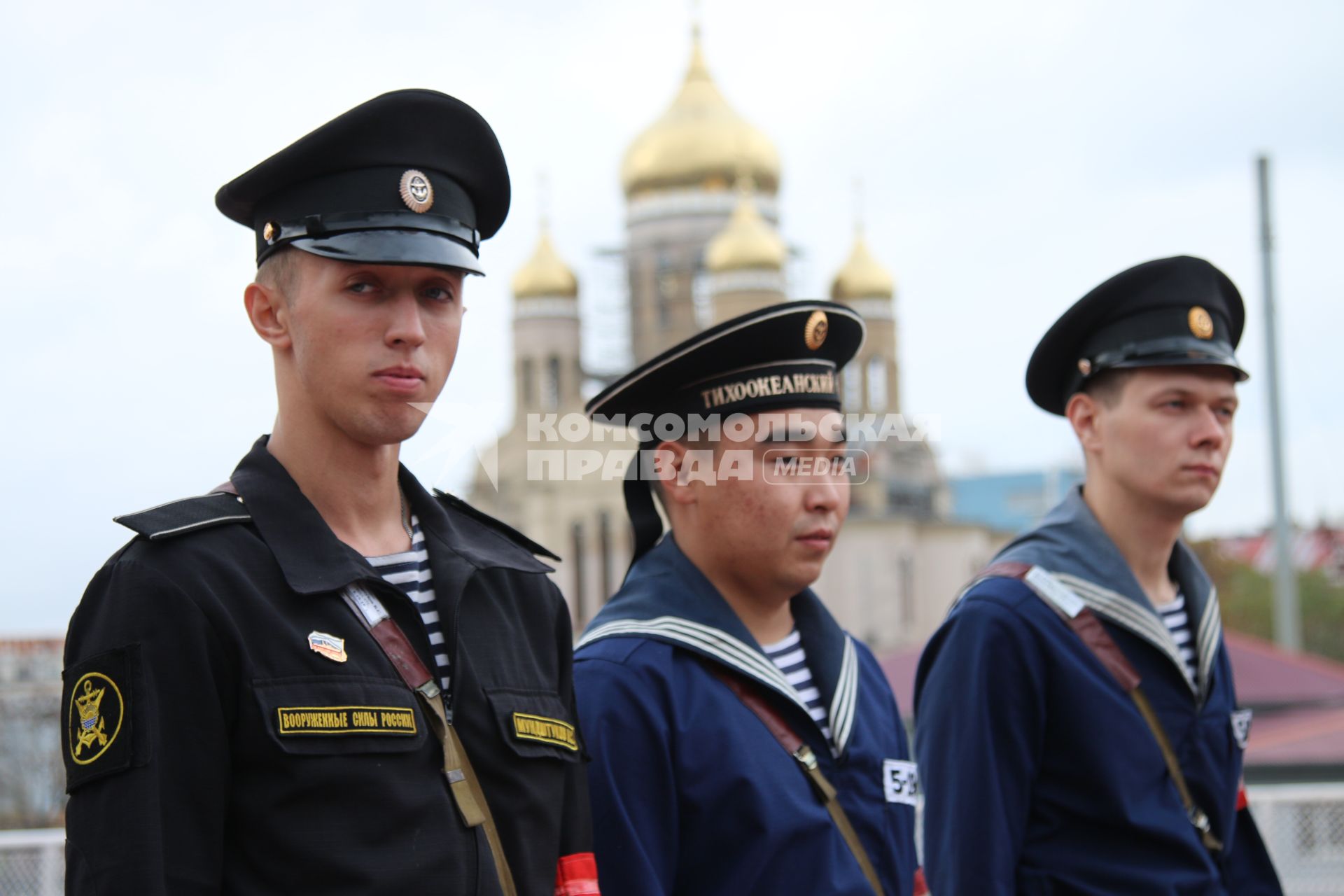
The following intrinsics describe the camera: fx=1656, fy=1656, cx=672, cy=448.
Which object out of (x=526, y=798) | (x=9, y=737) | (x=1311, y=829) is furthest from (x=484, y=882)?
(x=9, y=737)

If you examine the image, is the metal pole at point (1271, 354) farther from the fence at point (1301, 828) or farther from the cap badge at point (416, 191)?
the cap badge at point (416, 191)

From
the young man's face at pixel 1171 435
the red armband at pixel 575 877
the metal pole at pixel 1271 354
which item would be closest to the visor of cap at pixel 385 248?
the red armband at pixel 575 877

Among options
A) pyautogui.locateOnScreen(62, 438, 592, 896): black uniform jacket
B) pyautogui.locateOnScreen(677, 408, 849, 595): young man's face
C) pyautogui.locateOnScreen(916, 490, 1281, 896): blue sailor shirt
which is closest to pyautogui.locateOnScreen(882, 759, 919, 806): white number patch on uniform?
pyautogui.locateOnScreen(916, 490, 1281, 896): blue sailor shirt

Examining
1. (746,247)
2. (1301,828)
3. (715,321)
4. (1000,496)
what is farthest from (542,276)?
(1301,828)

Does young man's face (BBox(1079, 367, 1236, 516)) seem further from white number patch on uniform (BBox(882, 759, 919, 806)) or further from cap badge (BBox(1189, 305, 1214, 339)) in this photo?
white number patch on uniform (BBox(882, 759, 919, 806))

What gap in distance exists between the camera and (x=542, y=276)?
154 ft

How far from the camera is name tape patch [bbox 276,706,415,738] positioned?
234cm

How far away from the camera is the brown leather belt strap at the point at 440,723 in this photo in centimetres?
249

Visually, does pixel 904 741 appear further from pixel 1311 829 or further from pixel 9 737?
pixel 9 737

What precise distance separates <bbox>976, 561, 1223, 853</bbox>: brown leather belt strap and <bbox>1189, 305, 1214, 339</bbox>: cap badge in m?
0.82

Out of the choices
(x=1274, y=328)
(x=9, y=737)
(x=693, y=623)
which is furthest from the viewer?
(x=9, y=737)

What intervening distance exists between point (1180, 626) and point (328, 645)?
271cm

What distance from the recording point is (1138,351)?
4.33m

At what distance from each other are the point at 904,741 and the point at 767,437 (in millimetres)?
774
